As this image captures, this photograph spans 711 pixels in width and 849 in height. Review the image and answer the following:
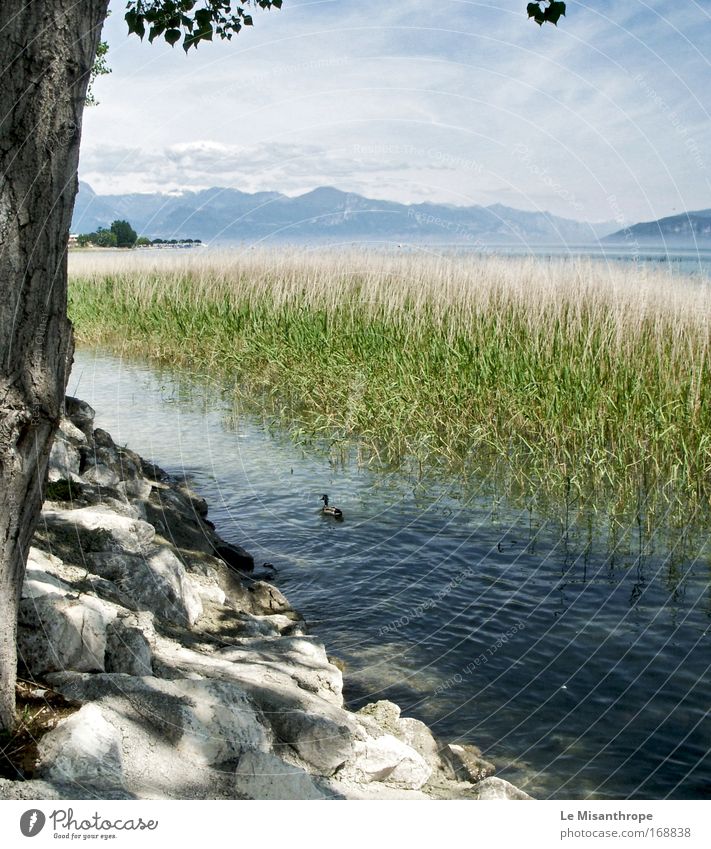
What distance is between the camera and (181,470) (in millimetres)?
9633

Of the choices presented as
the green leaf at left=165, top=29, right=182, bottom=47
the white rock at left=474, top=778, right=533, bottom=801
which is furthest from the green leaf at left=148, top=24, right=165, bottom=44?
the white rock at left=474, top=778, right=533, bottom=801

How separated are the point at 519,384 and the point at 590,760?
197 inches

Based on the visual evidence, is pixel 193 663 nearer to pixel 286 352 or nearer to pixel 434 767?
pixel 434 767

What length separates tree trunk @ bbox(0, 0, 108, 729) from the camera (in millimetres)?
2861

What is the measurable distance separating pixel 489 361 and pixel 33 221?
22.4 ft

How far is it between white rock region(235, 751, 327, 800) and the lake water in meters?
1.31

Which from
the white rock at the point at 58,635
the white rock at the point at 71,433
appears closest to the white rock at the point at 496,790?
the white rock at the point at 58,635

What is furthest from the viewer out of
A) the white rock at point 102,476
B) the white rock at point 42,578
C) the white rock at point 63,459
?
the white rock at point 102,476

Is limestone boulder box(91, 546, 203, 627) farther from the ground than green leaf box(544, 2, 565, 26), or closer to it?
closer to it

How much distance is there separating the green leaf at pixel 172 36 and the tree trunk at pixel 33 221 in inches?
120

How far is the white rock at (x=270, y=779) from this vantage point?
3219 millimetres

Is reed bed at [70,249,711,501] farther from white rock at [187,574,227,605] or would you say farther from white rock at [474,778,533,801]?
white rock at [474,778,533,801]

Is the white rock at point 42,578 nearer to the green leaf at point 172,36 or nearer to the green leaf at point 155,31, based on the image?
the green leaf at point 172,36

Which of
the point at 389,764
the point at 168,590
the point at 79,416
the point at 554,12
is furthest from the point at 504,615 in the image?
the point at 79,416
